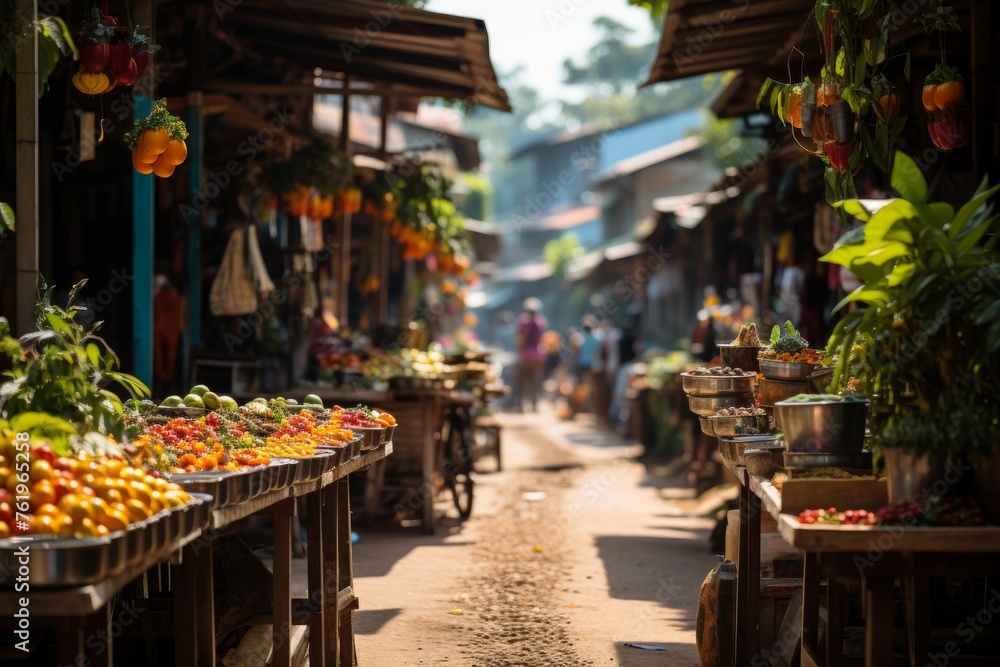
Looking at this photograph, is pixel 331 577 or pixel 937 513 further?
pixel 331 577

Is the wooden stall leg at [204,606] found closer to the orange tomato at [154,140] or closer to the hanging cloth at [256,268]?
the orange tomato at [154,140]

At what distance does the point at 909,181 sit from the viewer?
4391 mm


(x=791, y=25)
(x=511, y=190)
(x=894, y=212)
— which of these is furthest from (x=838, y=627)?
(x=511, y=190)

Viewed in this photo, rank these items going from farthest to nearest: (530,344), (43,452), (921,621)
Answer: (530,344)
(921,621)
(43,452)

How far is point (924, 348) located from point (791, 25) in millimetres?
6817

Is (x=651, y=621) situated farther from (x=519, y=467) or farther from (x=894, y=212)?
(x=519, y=467)

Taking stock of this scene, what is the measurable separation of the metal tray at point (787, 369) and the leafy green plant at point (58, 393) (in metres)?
3.20

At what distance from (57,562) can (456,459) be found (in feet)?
30.7

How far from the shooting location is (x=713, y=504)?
13680 millimetres

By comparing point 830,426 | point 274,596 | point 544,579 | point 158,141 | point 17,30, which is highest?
point 17,30

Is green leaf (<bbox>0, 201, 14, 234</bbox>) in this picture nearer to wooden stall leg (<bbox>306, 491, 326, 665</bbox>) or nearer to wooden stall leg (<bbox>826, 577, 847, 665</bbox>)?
wooden stall leg (<bbox>306, 491, 326, 665</bbox>)

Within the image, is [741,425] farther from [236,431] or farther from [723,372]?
[236,431]

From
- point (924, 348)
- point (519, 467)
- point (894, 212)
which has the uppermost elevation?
point (894, 212)

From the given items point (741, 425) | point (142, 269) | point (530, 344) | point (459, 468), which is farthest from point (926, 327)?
point (530, 344)
